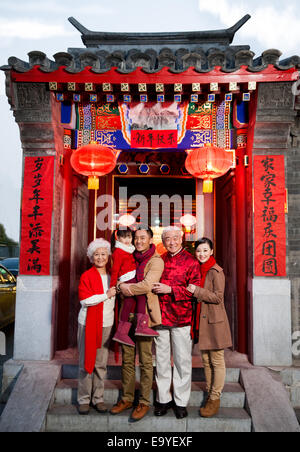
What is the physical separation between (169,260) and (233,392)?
1986 millimetres

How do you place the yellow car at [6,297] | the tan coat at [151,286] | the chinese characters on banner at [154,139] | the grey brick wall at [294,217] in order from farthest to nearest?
the yellow car at [6,297] < the chinese characters on banner at [154,139] < the grey brick wall at [294,217] < the tan coat at [151,286]

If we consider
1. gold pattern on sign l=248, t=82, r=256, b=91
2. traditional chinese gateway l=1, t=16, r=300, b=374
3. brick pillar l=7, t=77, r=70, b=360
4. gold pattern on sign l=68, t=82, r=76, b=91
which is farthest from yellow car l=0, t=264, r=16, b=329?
gold pattern on sign l=248, t=82, r=256, b=91

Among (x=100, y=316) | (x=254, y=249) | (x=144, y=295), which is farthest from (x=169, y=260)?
(x=254, y=249)

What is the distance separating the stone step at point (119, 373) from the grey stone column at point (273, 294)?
43 centimetres

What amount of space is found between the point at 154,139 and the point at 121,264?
8.65 feet

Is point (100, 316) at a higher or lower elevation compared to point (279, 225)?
lower

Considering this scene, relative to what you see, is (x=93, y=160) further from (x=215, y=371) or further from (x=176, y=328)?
(x=215, y=371)

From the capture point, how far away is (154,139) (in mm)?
5320

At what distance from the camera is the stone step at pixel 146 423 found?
11.5 feet

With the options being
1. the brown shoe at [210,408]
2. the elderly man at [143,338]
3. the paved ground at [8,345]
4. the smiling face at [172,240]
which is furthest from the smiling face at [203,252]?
the paved ground at [8,345]

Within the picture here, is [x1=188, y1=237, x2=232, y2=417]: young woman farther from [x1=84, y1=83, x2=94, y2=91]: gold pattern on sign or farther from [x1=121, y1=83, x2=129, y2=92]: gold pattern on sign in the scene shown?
[x1=84, y1=83, x2=94, y2=91]: gold pattern on sign

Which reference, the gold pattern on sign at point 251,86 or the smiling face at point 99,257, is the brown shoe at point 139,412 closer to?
the smiling face at point 99,257

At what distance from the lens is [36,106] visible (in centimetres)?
481

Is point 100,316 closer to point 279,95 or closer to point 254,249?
point 254,249
